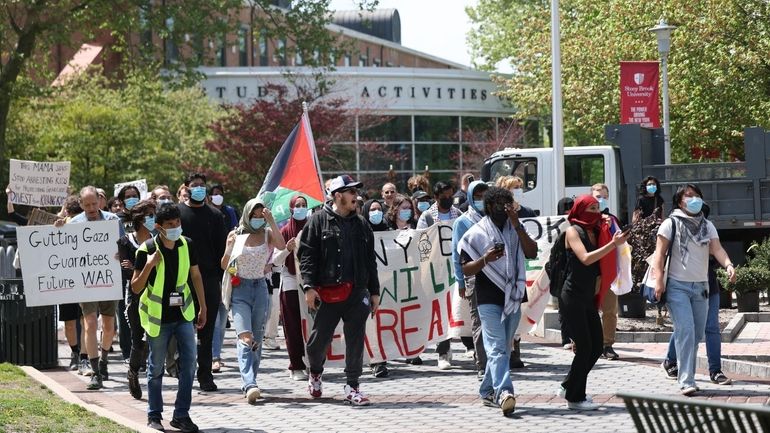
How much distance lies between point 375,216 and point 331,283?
3748 millimetres

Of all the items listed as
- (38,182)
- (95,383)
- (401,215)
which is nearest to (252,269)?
(95,383)

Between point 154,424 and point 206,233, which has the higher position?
point 206,233

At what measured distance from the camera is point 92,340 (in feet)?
44.3

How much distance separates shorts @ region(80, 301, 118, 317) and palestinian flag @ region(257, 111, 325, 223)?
1.87 metres

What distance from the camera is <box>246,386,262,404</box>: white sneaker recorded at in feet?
38.4

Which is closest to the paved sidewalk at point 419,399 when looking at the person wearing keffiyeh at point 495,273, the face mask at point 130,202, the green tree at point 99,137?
the person wearing keffiyeh at point 495,273

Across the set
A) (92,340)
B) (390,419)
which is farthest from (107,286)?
(390,419)

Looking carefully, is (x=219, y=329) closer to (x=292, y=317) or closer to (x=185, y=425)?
(x=292, y=317)

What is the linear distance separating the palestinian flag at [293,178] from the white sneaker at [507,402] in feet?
Result: 14.9

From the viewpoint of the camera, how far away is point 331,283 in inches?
452

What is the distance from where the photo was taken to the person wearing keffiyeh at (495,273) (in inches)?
432

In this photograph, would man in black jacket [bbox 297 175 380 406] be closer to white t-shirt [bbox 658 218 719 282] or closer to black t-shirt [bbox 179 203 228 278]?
black t-shirt [bbox 179 203 228 278]

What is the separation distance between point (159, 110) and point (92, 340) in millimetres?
34797

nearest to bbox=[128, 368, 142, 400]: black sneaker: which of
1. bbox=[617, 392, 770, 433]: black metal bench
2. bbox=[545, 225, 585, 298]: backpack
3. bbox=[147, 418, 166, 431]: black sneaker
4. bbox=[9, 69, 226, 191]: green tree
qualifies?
bbox=[147, 418, 166, 431]: black sneaker
